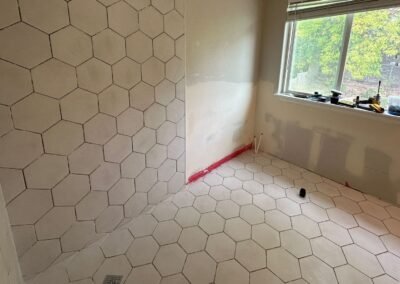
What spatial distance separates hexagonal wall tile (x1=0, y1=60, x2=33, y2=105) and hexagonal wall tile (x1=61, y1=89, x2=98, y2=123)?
0.16 meters

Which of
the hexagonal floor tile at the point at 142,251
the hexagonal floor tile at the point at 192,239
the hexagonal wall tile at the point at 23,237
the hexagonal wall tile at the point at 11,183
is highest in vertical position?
the hexagonal wall tile at the point at 11,183

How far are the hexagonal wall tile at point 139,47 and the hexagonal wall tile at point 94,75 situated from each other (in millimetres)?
175

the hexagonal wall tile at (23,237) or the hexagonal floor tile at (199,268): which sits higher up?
the hexagonal wall tile at (23,237)

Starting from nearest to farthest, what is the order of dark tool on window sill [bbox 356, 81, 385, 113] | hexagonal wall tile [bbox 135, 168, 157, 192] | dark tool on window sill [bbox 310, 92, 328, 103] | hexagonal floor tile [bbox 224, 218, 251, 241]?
hexagonal floor tile [bbox 224, 218, 251, 241] → hexagonal wall tile [bbox 135, 168, 157, 192] → dark tool on window sill [bbox 356, 81, 385, 113] → dark tool on window sill [bbox 310, 92, 328, 103]

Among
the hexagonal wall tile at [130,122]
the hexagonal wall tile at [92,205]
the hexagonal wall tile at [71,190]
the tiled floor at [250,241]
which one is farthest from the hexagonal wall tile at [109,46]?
the tiled floor at [250,241]

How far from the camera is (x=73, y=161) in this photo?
131 cm

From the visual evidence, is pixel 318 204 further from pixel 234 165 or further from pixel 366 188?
pixel 234 165

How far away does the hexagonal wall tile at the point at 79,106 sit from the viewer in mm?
1222

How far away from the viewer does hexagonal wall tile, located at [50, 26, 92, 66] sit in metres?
1.13

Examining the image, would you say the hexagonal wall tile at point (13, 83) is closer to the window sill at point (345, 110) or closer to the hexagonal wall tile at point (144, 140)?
the hexagonal wall tile at point (144, 140)

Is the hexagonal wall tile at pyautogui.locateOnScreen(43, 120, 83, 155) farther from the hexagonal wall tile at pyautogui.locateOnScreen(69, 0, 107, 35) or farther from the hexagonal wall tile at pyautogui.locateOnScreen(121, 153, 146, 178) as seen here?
the hexagonal wall tile at pyautogui.locateOnScreen(69, 0, 107, 35)

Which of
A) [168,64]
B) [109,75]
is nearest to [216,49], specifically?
[168,64]

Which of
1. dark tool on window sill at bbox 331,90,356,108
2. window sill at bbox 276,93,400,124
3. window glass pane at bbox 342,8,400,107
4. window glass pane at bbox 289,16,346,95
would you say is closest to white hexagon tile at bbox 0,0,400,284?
window sill at bbox 276,93,400,124

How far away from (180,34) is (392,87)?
1597 millimetres
